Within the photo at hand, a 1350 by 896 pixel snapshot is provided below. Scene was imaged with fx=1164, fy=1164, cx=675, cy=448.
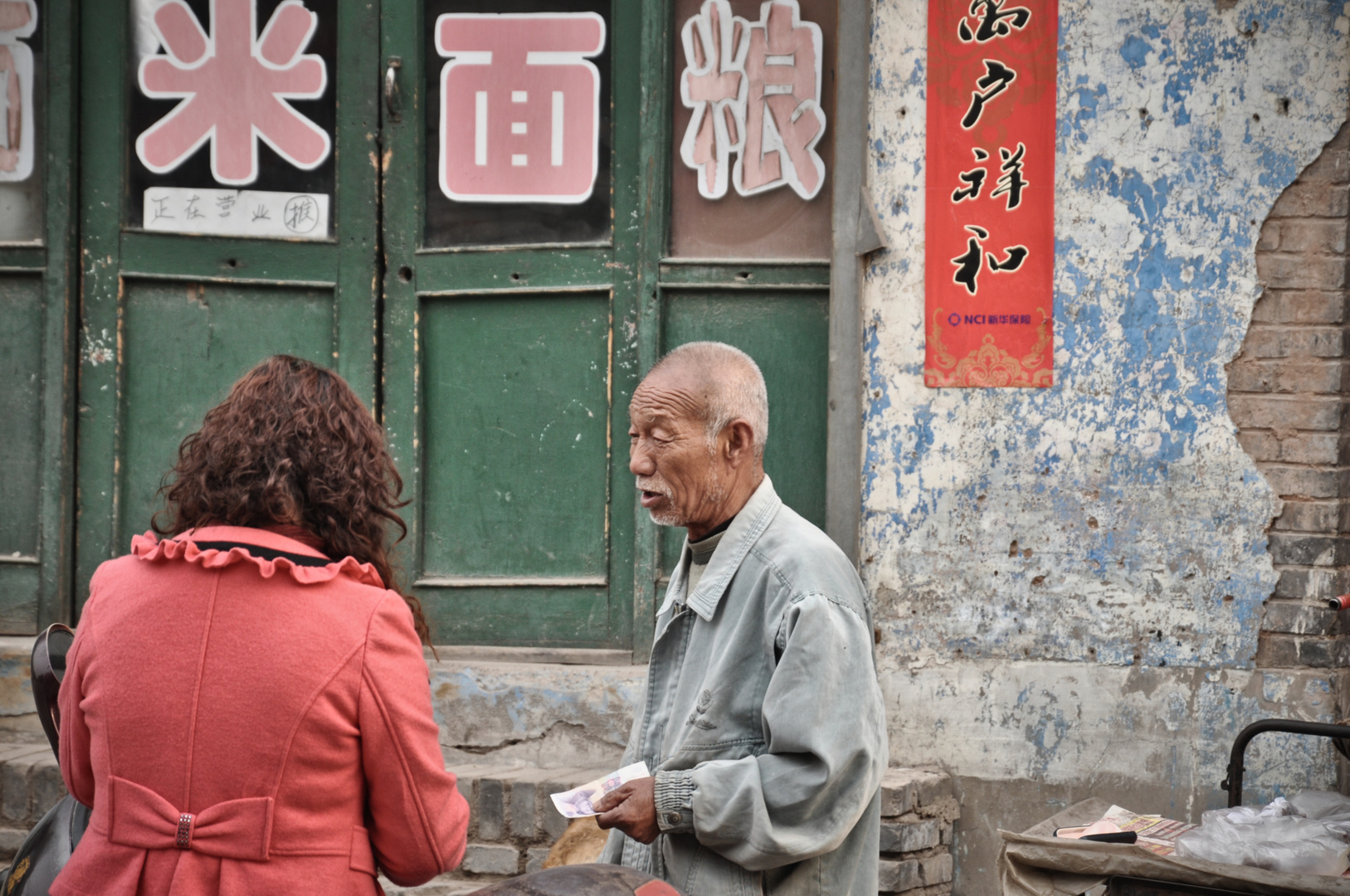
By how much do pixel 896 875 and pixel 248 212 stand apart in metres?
3.46

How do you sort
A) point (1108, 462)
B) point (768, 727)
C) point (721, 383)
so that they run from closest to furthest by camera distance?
point (768, 727)
point (721, 383)
point (1108, 462)

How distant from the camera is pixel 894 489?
4066mm

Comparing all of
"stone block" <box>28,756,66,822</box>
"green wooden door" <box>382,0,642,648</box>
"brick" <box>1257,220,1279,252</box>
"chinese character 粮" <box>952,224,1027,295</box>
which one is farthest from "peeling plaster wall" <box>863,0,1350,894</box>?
"stone block" <box>28,756,66,822</box>

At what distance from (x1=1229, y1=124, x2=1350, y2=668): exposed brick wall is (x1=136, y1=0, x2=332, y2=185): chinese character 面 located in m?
3.49

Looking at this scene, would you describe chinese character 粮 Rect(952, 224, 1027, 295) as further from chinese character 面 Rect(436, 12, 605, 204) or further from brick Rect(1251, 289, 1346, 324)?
chinese character 面 Rect(436, 12, 605, 204)

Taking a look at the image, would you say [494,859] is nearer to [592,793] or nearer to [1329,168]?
[592,793]

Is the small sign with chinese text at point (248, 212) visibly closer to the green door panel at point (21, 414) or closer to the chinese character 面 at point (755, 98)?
the green door panel at point (21, 414)

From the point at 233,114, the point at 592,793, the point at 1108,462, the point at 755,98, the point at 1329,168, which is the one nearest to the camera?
the point at 592,793

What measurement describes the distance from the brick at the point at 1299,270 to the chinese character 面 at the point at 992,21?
113 cm

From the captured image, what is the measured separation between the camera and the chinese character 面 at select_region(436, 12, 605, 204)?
14.5 ft

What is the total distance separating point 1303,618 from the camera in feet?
12.5

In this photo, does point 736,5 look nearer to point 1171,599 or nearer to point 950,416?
point 950,416

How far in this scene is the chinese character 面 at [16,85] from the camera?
4.64 m

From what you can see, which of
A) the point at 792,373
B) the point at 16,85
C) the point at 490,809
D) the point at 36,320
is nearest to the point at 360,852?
the point at 490,809
